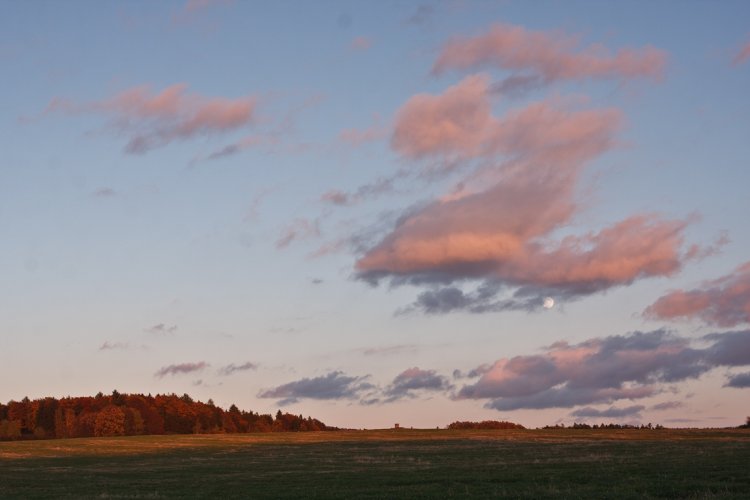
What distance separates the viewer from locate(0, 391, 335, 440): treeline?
556 feet

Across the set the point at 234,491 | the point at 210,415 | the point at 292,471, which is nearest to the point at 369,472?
the point at 292,471

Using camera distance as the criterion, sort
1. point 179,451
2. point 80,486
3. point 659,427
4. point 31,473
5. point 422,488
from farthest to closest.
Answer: point 659,427
point 179,451
point 31,473
point 80,486
point 422,488

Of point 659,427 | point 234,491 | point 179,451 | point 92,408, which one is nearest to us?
point 234,491

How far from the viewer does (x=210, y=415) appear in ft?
632

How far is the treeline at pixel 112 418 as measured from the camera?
16938 cm

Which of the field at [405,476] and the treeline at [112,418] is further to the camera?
the treeline at [112,418]

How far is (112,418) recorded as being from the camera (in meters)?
168

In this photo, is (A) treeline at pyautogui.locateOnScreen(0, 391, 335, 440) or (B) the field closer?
(B) the field

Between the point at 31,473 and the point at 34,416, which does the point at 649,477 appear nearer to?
the point at 31,473

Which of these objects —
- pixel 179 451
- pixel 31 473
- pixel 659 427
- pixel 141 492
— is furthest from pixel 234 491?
pixel 659 427

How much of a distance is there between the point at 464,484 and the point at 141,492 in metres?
16.3

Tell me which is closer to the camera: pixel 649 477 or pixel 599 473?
pixel 649 477

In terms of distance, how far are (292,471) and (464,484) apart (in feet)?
59.2

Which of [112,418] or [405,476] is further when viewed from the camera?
[112,418]
